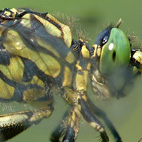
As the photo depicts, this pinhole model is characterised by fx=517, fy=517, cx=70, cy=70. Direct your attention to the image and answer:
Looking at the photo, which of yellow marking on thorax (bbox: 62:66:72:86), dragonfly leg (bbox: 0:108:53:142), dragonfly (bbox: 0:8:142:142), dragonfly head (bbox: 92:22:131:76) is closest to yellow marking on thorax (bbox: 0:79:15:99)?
dragonfly (bbox: 0:8:142:142)

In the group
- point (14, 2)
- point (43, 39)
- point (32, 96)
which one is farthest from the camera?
point (14, 2)

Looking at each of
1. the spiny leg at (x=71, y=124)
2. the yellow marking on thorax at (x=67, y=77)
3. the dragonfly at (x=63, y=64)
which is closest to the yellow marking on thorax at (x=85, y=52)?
the dragonfly at (x=63, y=64)

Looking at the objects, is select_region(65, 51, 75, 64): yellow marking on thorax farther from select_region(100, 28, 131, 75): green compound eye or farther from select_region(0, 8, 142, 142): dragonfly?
select_region(100, 28, 131, 75): green compound eye

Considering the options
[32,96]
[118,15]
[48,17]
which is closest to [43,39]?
[48,17]

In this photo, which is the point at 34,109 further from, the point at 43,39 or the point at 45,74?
the point at 43,39

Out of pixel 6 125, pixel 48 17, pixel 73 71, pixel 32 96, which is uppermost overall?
pixel 48 17

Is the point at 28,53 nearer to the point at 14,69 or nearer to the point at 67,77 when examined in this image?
the point at 14,69

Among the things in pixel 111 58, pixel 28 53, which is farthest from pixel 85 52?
pixel 28 53
